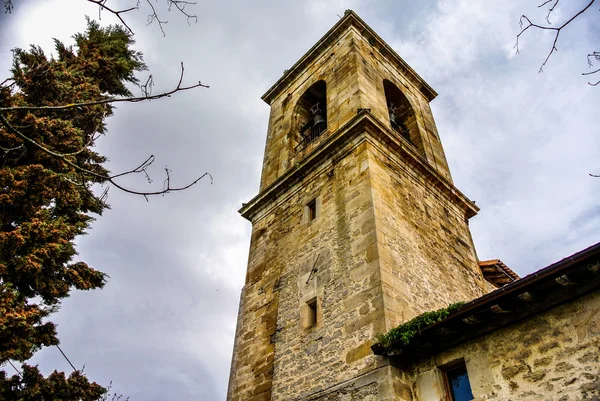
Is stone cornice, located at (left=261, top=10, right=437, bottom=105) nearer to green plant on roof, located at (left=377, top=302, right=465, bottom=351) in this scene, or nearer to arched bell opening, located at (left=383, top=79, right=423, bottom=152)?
arched bell opening, located at (left=383, top=79, right=423, bottom=152)

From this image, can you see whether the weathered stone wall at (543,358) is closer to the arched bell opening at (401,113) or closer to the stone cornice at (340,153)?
the stone cornice at (340,153)

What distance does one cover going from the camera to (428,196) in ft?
33.6

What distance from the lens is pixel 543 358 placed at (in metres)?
4.89

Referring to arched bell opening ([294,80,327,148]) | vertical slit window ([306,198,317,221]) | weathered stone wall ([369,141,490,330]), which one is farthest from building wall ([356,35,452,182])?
vertical slit window ([306,198,317,221])

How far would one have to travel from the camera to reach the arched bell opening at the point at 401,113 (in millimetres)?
12594

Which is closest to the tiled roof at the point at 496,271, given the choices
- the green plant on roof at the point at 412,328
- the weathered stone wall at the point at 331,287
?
the weathered stone wall at the point at 331,287

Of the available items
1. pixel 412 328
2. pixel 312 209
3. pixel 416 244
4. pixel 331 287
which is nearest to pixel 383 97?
pixel 312 209

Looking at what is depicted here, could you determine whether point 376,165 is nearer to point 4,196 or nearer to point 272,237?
point 272,237

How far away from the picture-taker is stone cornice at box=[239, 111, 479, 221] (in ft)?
31.3

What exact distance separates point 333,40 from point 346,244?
818cm

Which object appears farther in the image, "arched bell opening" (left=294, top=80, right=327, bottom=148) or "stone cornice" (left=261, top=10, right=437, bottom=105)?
"stone cornice" (left=261, top=10, right=437, bottom=105)

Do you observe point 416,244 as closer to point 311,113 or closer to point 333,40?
point 311,113

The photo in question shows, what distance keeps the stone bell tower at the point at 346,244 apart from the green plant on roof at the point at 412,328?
1.02 ft

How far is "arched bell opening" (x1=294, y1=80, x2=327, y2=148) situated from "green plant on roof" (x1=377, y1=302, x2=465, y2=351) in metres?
6.99
